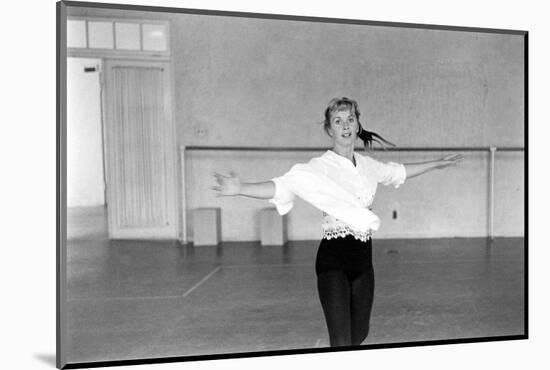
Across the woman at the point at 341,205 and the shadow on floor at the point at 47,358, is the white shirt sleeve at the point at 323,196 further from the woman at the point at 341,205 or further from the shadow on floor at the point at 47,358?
the shadow on floor at the point at 47,358

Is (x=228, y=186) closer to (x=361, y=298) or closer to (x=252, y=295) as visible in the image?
(x=361, y=298)

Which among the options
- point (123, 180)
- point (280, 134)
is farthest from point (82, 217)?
point (280, 134)

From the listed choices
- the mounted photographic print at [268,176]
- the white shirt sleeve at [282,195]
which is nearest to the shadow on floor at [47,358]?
the mounted photographic print at [268,176]

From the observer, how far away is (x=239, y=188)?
3025mm

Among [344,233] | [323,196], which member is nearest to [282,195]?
[323,196]

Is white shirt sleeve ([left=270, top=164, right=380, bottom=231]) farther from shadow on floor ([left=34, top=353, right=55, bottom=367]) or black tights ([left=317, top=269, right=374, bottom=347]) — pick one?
shadow on floor ([left=34, top=353, right=55, bottom=367])

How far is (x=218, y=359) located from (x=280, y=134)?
12.2 ft

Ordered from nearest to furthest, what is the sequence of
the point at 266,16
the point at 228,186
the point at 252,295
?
the point at 228,186 → the point at 266,16 → the point at 252,295

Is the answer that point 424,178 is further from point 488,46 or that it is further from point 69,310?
point 69,310

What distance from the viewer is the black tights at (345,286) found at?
3.03 metres

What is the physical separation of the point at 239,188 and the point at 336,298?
0.66 metres

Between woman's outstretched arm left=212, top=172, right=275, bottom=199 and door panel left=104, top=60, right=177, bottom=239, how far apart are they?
382 centimetres

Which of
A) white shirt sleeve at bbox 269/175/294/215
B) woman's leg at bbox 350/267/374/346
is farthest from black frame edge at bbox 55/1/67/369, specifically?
woman's leg at bbox 350/267/374/346

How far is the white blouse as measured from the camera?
3172mm
